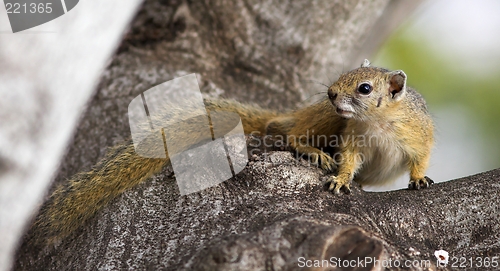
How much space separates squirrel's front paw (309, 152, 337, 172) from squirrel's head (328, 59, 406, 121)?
0.93ft

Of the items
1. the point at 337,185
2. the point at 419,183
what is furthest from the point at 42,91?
the point at 419,183

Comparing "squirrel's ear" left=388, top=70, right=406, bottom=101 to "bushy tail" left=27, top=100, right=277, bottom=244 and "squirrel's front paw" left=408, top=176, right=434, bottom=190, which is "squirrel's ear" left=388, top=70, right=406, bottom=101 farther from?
"bushy tail" left=27, top=100, right=277, bottom=244

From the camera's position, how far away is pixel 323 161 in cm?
279

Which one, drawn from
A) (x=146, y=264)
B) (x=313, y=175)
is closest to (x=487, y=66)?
(x=313, y=175)

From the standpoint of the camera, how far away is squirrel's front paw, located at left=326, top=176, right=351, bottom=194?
2.37 metres

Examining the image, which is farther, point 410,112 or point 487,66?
point 487,66

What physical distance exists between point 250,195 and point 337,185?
0.51m

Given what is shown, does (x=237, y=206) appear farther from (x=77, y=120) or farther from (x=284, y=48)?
(x=284, y=48)

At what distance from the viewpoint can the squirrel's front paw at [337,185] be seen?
7.79 feet

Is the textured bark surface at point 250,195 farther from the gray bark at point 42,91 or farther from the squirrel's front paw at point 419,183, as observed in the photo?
the squirrel's front paw at point 419,183

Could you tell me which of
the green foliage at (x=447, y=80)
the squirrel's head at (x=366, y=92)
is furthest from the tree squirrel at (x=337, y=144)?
the green foliage at (x=447, y=80)

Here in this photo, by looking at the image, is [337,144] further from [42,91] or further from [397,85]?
[42,91]

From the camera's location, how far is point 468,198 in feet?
7.29

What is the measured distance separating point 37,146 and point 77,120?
376mm
